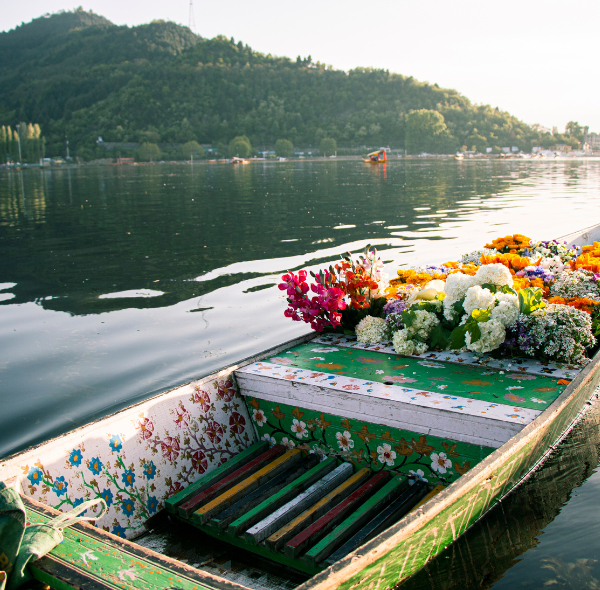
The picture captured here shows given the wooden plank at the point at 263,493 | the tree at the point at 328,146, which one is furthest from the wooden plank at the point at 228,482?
the tree at the point at 328,146

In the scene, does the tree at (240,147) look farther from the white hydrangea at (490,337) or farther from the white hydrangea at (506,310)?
the white hydrangea at (490,337)

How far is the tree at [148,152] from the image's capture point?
167 metres

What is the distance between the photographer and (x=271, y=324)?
930 centimetres

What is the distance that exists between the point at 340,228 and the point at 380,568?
1900 cm

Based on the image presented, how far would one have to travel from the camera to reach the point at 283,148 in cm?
18538

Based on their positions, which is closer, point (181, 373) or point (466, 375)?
point (466, 375)

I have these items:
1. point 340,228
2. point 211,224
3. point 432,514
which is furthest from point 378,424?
point 211,224

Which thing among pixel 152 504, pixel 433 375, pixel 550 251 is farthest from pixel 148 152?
pixel 152 504

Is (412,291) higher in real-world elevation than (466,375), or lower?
higher

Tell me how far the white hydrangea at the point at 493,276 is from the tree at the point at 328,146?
18597cm

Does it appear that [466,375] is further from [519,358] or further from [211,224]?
[211,224]

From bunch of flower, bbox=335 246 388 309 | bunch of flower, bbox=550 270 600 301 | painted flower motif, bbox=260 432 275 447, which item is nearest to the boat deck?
painted flower motif, bbox=260 432 275 447

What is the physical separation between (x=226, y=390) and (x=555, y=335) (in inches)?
107

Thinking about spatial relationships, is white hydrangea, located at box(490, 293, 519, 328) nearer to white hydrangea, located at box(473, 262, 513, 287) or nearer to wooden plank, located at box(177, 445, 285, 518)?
white hydrangea, located at box(473, 262, 513, 287)
